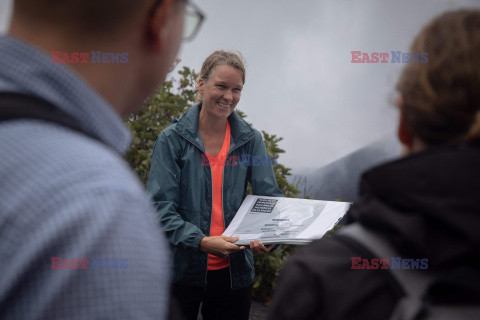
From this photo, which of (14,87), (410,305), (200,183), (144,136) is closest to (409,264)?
(410,305)

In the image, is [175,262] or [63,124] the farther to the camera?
[175,262]

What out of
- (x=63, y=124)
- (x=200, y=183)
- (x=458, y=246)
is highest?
(x=63, y=124)

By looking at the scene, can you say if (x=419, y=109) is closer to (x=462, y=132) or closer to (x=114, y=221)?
(x=462, y=132)

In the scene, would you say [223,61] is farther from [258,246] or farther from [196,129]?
[258,246]

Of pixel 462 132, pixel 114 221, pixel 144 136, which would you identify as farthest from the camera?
pixel 144 136

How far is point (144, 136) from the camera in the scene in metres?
4.19

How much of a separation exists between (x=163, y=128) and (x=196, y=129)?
5.90 ft

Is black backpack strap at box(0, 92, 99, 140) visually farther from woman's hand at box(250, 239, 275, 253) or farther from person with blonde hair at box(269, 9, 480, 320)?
woman's hand at box(250, 239, 275, 253)

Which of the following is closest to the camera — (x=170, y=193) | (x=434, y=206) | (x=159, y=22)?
(x=159, y=22)

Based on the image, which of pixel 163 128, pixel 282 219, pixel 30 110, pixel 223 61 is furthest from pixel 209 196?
pixel 163 128

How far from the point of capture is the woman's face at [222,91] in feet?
8.54

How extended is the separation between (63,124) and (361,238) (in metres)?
0.70

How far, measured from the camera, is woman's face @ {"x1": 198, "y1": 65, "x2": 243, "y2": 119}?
260 cm

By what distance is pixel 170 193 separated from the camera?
7.43 ft
